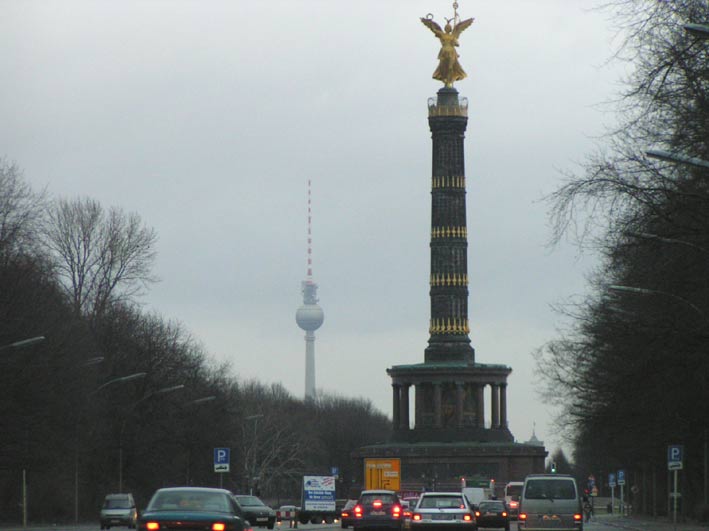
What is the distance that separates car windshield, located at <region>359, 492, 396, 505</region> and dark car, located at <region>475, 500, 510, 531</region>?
41.8ft

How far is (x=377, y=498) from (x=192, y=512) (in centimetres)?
2716

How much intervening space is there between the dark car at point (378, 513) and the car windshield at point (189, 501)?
25.5 m

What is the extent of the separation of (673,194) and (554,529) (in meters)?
12.1

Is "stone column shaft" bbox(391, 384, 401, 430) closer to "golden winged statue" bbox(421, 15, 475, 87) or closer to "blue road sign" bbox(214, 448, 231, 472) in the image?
"golden winged statue" bbox(421, 15, 475, 87)

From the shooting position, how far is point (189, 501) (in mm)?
29156

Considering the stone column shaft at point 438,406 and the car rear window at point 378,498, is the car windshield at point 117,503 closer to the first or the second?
the car rear window at point 378,498

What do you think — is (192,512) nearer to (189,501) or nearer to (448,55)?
(189,501)

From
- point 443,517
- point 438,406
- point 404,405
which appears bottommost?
point 443,517

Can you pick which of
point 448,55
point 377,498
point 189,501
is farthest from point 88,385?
point 448,55

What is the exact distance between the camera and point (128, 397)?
9381cm

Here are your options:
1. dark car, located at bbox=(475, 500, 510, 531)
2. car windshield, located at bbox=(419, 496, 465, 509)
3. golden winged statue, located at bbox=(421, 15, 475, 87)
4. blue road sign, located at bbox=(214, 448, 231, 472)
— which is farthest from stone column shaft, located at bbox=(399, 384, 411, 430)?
car windshield, located at bbox=(419, 496, 465, 509)

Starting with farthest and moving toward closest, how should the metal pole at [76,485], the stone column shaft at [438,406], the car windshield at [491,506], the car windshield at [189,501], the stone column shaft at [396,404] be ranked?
the stone column shaft at [396,404]
the stone column shaft at [438,406]
the metal pole at [76,485]
the car windshield at [491,506]
the car windshield at [189,501]

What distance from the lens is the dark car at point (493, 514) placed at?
2687 inches

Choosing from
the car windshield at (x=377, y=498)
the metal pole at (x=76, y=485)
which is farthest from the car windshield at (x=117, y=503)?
the car windshield at (x=377, y=498)
